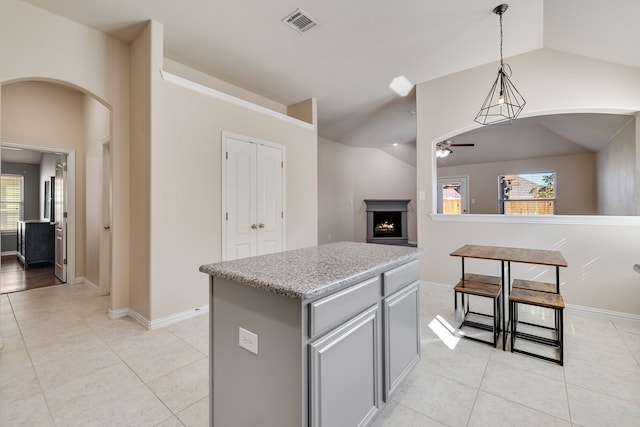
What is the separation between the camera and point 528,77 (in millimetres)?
3434

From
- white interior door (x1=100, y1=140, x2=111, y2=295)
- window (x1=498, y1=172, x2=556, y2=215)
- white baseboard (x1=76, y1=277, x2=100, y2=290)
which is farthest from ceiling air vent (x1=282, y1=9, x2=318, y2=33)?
window (x1=498, y1=172, x2=556, y2=215)

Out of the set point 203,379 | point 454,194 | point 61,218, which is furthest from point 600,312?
point 61,218

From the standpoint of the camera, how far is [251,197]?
12.7 ft

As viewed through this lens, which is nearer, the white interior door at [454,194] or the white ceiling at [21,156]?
the white ceiling at [21,156]

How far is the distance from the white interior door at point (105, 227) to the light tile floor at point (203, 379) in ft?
3.21

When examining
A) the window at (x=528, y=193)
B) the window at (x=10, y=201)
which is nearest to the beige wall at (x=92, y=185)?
the window at (x=10, y=201)

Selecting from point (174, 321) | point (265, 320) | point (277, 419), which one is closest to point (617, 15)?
point (265, 320)

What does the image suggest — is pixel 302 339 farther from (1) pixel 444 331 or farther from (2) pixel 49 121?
(2) pixel 49 121

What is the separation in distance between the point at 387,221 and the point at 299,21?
258 inches

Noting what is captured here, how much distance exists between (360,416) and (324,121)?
567 cm

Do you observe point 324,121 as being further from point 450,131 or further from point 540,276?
point 540,276

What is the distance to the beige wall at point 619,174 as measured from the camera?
3.29 metres

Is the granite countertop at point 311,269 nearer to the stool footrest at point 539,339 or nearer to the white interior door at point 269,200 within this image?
the stool footrest at point 539,339

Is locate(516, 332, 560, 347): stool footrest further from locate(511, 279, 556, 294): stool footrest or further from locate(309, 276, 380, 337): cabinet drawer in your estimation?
locate(309, 276, 380, 337): cabinet drawer
